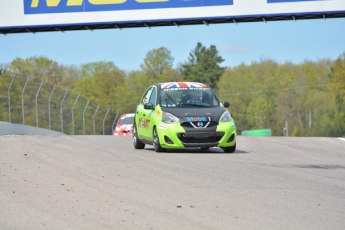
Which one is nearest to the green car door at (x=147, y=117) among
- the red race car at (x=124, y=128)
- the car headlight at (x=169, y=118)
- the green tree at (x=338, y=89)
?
the car headlight at (x=169, y=118)

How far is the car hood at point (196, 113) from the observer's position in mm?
15322

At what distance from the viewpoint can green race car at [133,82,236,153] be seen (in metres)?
15.3

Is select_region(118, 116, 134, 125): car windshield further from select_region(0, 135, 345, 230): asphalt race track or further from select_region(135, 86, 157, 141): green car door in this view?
select_region(0, 135, 345, 230): asphalt race track

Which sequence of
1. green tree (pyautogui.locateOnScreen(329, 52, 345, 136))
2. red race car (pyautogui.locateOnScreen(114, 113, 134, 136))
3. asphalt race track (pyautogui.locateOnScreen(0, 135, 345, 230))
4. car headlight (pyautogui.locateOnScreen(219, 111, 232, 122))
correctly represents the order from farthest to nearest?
green tree (pyautogui.locateOnScreen(329, 52, 345, 136)) → red race car (pyautogui.locateOnScreen(114, 113, 134, 136)) → car headlight (pyautogui.locateOnScreen(219, 111, 232, 122)) → asphalt race track (pyautogui.locateOnScreen(0, 135, 345, 230))

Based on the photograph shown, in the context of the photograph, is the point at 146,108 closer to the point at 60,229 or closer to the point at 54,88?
the point at 60,229

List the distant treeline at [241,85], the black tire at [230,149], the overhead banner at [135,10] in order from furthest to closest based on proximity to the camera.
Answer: the distant treeline at [241,85] < the overhead banner at [135,10] < the black tire at [230,149]

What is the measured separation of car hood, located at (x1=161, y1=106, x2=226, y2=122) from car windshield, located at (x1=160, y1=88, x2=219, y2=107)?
39cm

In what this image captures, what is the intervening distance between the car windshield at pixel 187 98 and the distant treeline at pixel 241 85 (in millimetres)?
92044

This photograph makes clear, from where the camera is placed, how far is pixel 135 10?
30.1m

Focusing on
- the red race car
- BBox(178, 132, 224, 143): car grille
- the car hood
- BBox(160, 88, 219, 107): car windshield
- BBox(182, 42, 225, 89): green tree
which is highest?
BBox(182, 42, 225, 89): green tree

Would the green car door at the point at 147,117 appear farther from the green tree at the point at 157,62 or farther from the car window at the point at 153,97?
the green tree at the point at 157,62

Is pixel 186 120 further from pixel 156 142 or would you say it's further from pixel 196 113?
pixel 156 142

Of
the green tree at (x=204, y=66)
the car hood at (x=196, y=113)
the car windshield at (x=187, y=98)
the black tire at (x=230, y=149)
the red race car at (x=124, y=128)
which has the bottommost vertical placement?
the black tire at (x=230, y=149)

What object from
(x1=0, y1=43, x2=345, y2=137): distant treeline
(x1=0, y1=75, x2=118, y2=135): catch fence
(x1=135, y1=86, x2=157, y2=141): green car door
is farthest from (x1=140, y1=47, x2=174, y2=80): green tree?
(x1=135, y1=86, x2=157, y2=141): green car door
